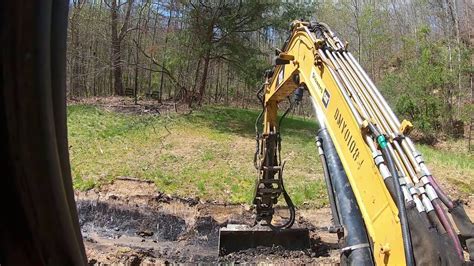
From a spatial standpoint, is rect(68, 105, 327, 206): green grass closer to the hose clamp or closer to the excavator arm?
the excavator arm

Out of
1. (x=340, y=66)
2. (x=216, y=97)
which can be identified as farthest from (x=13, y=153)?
(x=216, y=97)

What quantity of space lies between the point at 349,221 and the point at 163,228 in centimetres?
605

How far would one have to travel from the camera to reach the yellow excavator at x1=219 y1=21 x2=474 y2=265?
7.47 ft

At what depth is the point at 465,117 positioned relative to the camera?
Answer: 22.3 m

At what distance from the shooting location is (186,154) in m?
13.5

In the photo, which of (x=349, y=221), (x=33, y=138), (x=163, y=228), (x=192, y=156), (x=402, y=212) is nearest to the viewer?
(x=33, y=138)

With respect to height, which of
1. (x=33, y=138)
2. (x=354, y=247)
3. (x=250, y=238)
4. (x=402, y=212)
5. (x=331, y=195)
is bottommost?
(x=250, y=238)

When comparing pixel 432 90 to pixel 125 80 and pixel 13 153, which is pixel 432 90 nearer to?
pixel 125 80

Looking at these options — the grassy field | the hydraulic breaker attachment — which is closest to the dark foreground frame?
the hydraulic breaker attachment

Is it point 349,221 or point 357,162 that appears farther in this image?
point 349,221

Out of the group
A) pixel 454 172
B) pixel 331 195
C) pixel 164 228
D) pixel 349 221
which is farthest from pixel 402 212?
pixel 454 172

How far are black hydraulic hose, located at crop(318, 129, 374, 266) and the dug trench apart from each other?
9.47 feet

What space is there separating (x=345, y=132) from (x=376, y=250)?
95 centimetres

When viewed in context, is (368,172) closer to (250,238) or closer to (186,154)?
(250,238)
